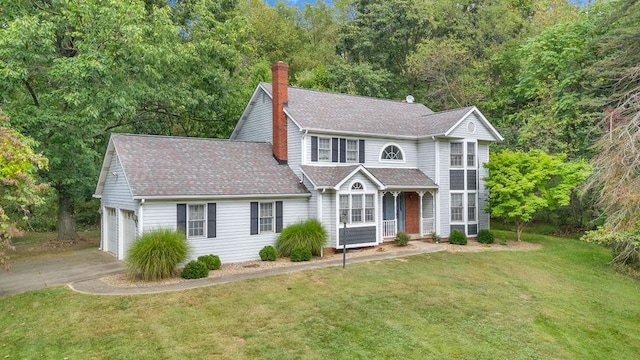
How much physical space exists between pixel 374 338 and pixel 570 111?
22767 mm

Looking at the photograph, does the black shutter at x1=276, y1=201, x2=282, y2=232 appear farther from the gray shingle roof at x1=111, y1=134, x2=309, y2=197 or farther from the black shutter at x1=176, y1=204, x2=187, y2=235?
the black shutter at x1=176, y1=204, x2=187, y2=235

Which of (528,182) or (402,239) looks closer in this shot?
(402,239)

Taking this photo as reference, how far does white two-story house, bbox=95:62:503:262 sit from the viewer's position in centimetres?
1590

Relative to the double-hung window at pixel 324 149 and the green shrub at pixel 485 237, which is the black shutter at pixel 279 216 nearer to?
the double-hung window at pixel 324 149

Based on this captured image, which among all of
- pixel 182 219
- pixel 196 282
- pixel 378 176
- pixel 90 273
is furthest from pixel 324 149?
pixel 90 273

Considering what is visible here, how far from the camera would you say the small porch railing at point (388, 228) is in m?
21.2

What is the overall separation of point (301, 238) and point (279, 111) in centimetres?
683

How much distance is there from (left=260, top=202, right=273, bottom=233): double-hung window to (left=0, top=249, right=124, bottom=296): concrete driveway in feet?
18.6

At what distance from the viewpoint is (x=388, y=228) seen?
21.3m

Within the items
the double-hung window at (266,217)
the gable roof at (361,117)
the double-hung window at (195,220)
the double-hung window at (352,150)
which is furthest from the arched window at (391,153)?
the double-hung window at (195,220)

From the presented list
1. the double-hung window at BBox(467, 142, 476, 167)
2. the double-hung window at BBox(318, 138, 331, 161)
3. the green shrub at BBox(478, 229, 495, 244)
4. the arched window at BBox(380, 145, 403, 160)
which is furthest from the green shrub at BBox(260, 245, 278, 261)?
the double-hung window at BBox(467, 142, 476, 167)

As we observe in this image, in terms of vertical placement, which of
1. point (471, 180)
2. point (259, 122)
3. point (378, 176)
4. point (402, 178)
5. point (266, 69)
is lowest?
point (471, 180)

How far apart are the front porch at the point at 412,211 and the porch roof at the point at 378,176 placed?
2.55 ft

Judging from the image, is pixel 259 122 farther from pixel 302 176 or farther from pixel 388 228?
pixel 388 228
